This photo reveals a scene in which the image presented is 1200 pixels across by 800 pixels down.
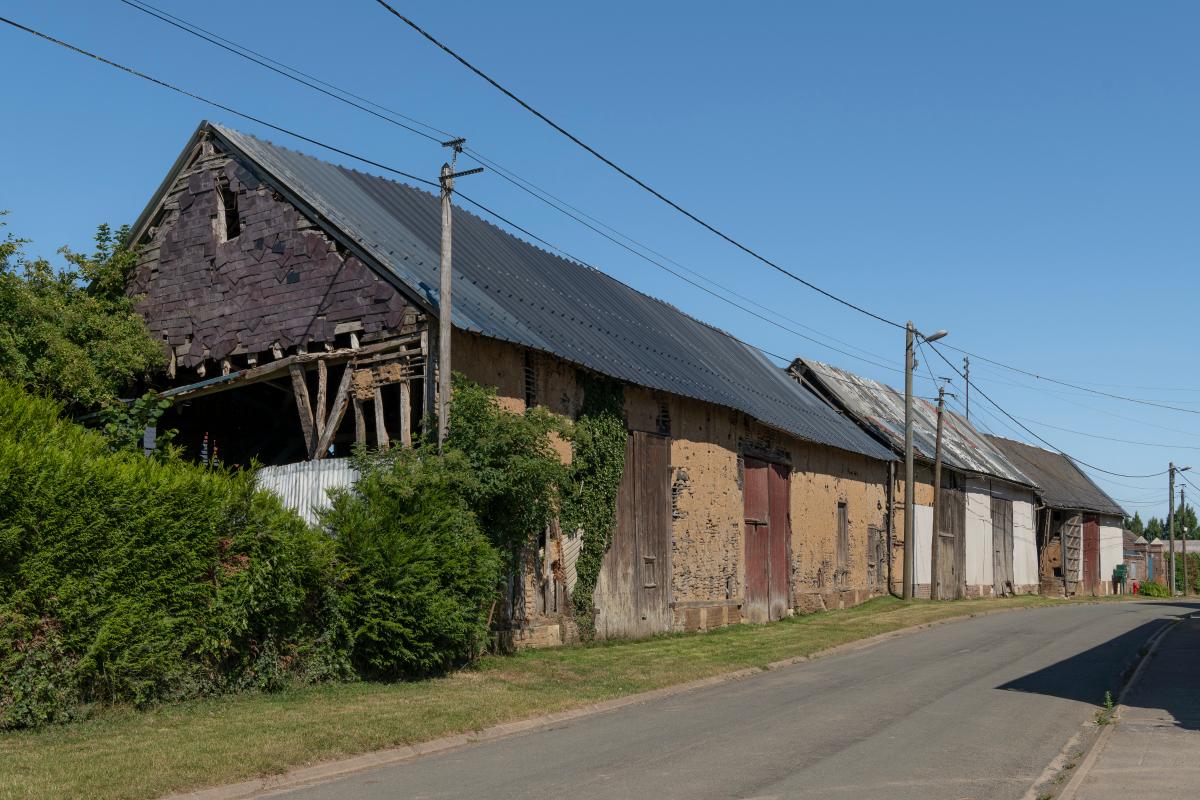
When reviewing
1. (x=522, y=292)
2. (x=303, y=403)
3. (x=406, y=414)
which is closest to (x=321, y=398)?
(x=303, y=403)

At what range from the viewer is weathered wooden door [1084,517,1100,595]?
59.9m

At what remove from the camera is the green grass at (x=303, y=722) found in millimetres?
9336

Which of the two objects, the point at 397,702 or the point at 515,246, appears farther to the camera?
the point at 515,246

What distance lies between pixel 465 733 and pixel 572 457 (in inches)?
380

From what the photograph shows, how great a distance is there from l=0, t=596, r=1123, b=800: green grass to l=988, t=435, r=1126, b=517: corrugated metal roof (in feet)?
133

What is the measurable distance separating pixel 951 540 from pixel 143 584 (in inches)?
1447

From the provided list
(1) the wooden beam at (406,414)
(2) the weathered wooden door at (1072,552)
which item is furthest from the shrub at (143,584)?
(2) the weathered wooden door at (1072,552)

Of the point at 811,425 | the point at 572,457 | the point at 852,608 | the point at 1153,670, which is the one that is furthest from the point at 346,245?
the point at 852,608

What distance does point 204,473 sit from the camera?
13.7m

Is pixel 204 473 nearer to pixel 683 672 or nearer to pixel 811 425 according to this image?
pixel 683 672

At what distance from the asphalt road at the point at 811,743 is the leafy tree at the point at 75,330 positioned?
13123 mm

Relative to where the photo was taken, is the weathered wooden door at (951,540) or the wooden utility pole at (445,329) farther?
the weathered wooden door at (951,540)

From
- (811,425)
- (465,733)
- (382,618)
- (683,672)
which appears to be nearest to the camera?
(465,733)

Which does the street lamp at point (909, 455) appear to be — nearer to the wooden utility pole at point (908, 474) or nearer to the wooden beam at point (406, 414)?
the wooden utility pole at point (908, 474)
